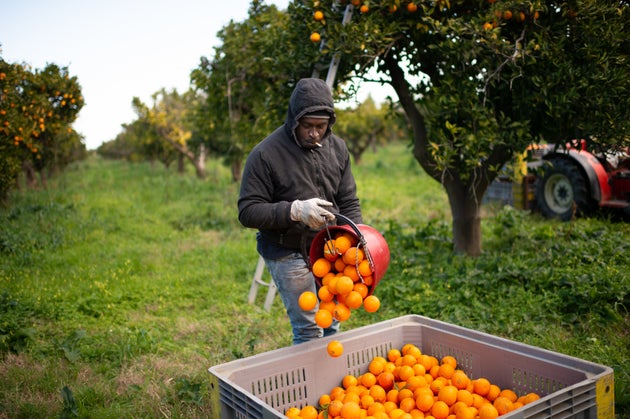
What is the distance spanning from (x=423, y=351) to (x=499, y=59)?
271 centimetres

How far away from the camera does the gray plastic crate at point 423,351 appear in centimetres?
207

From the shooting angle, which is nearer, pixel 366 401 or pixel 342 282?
pixel 342 282

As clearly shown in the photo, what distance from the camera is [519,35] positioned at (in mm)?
4723

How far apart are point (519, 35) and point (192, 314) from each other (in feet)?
13.5

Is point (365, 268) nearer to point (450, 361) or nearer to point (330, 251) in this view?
point (330, 251)

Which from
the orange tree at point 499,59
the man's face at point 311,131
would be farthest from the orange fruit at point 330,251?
the orange tree at point 499,59

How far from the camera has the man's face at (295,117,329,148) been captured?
273cm

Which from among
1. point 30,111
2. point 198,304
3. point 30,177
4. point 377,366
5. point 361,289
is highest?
point 30,111

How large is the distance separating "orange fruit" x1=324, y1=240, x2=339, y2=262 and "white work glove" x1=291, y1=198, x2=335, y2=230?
0.32 ft

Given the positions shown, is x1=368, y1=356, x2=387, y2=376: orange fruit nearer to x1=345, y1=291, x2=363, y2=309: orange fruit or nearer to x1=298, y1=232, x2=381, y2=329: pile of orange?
x1=298, y1=232, x2=381, y2=329: pile of orange

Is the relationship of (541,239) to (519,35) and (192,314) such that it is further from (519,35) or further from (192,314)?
(192,314)

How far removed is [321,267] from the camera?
2.52m

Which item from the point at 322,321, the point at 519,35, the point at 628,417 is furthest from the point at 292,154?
the point at 519,35

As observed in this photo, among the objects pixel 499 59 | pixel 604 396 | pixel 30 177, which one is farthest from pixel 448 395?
pixel 30 177
